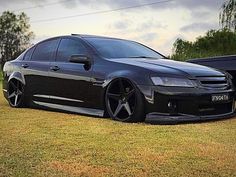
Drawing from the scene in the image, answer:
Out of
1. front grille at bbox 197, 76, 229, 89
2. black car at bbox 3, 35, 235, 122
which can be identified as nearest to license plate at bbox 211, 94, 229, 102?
black car at bbox 3, 35, 235, 122

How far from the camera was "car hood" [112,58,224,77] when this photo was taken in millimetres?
6883

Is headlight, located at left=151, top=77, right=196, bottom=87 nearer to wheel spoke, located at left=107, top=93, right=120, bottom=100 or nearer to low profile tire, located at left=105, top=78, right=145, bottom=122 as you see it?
low profile tire, located at left=105, top=78, right=145, bottom=122

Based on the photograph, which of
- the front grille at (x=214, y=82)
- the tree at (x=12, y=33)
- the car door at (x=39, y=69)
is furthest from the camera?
the tree at (x=12, y=33)

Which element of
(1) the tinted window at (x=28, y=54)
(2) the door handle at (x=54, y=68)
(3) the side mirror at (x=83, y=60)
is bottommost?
(2) the door handle at (x=54, y=68)

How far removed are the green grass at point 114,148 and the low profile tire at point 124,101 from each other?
0.81ft

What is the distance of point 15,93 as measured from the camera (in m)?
9.30

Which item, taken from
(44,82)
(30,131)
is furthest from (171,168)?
(44,82)

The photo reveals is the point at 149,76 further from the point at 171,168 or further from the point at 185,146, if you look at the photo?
the point at 171,168

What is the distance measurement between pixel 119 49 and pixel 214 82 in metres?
1.76

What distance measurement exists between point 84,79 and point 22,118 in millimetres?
1101

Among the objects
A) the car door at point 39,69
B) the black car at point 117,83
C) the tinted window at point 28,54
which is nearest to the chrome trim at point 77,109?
the black car at point 117,83

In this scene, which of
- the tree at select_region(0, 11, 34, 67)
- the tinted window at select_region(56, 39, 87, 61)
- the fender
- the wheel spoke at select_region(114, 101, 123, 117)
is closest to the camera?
the wheel spoke at select_region(114, 101, 123, 117)

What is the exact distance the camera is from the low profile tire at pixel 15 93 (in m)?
9.12

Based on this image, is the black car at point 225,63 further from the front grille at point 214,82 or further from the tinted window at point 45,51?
→ the tinted window at point 45,51
